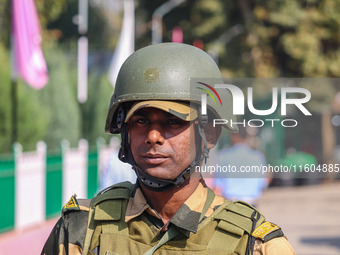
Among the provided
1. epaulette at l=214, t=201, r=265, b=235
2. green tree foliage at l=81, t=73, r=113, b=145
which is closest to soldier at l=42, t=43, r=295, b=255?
epaulette at l=214, t=201, r=265, b=235

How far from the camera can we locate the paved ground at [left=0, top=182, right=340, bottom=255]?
11719mm

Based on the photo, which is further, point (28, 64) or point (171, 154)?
point (28, 64)

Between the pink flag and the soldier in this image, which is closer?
the soldier

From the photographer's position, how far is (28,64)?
14586 millimetres

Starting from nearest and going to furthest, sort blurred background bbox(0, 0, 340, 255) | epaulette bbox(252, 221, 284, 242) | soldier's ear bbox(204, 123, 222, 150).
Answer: epaulette bbox(252, 221, 284, 242) < soldier's ear bbox(204, 123, 222, 150) < blurred background bbox(0, 0, 340, 255)

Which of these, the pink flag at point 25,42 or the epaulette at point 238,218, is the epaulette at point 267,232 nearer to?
the epaulette at point 238,218

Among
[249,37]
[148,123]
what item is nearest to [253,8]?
[249,37]

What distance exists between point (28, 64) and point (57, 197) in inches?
107

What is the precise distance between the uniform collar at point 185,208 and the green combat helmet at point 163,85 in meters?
0.08

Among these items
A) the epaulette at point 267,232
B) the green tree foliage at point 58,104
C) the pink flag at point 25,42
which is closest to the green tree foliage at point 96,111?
the green tree foliage at point 58,104

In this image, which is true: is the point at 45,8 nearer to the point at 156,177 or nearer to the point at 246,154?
Result: the point at 246,154

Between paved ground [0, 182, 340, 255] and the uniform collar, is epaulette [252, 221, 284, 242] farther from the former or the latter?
paved ground [0, 182, 340, 255]

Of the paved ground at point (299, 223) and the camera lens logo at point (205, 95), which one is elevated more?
the camera lens logo at point (205, 95)

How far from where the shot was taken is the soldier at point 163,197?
2.67 meters
